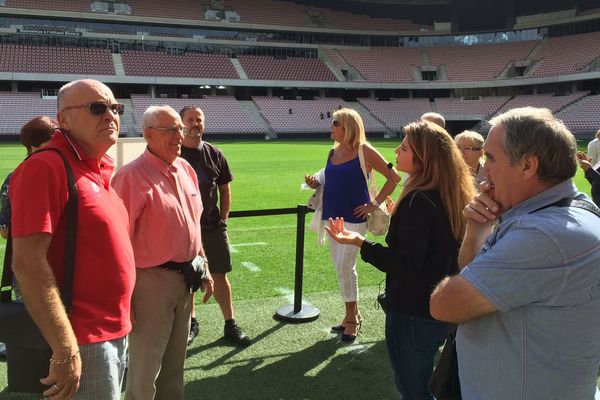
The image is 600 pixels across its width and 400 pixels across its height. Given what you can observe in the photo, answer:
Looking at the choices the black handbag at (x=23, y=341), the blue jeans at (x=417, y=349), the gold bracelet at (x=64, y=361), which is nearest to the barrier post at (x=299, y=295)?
the blue jeans at (x=417, y=349)

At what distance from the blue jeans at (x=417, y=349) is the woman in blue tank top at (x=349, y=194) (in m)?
1.81

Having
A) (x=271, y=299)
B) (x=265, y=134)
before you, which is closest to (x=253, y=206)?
(x=271, y=299)

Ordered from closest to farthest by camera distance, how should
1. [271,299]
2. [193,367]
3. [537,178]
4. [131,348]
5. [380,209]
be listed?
1. [537,178]
2. [131,348]
3. [193,367]
4. [380,209]
5. [271,299]

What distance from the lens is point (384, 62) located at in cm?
5794

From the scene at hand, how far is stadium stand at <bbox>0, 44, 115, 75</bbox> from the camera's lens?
43.3m

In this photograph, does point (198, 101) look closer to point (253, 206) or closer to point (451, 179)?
point (253, 206)

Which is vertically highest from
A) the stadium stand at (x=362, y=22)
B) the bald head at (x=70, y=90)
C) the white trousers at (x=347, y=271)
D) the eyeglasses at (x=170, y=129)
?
the stadium stand at (x=362, y=22)

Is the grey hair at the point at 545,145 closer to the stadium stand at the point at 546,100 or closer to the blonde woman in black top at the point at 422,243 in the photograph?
the blonde woman in black top at the point at 422,243

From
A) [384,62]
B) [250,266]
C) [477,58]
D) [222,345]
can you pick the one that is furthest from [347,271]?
[477,58]

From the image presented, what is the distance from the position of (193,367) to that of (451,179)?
2.53 meters

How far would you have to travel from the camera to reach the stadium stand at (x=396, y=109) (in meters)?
49.8

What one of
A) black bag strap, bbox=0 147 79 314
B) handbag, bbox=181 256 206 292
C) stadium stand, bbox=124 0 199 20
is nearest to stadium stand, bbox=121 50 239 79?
stadium stand, bbox=124 0 199 20

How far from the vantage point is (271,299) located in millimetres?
5633

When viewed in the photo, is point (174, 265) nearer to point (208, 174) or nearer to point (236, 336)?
point (208, 174)
